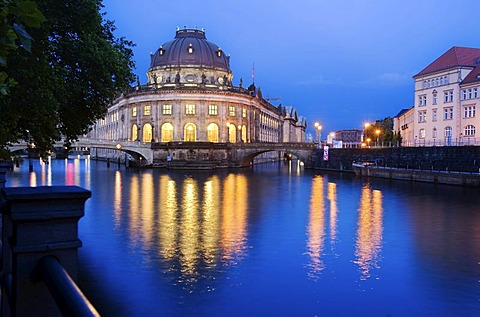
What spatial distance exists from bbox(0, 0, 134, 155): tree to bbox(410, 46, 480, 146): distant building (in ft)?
174

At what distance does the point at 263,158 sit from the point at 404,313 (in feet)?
334

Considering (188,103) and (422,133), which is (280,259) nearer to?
(422,133)

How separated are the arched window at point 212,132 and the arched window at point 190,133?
8.68ft

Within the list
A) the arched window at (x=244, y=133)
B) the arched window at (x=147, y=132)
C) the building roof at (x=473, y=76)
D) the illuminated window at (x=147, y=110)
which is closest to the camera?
the building roof at (x=473, y=76)

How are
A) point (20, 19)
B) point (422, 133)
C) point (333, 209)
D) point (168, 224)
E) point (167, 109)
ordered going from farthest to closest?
point (167, 109), point (422, 133), point (333, 209), point (168, 224), point (20, 19)

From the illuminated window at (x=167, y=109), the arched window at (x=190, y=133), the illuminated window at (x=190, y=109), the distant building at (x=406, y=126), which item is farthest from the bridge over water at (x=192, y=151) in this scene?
the distant building at (x=406, y=126)

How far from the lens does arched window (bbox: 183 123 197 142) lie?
Result: 86312mm

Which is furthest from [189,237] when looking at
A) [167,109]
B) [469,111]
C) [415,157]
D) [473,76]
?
[167,109]

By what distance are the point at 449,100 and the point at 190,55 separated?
5035 centimetres

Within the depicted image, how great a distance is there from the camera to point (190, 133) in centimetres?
8681

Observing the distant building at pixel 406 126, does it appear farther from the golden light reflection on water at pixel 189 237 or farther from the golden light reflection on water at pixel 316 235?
the golden light reflection on water at pixel 189 237

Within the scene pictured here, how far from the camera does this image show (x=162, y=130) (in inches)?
3420

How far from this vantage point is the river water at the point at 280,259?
11.6 m

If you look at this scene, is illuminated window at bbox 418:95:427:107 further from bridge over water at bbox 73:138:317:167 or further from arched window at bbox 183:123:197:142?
arched window at bbox 183:123:197:142
